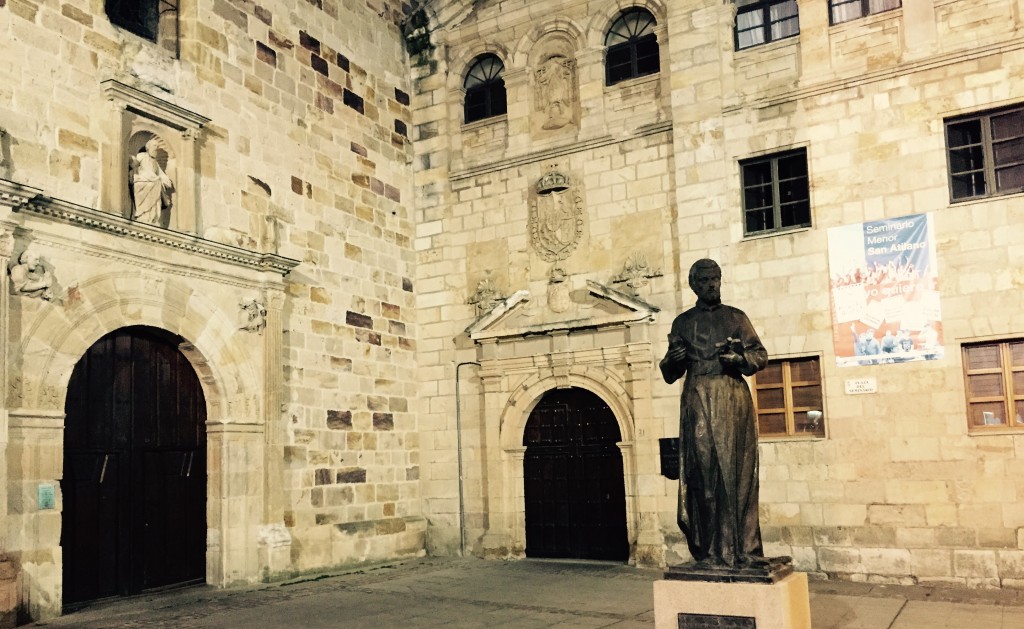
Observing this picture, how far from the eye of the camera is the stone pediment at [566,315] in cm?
1155

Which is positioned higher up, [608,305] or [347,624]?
[608,305]

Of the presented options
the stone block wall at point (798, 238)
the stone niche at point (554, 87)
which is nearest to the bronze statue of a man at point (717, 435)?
the stone block wall at point (798, 238)

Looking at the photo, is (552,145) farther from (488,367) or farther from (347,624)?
(347,624)

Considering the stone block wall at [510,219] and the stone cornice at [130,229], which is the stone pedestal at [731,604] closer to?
the stone block wall at [510,219]

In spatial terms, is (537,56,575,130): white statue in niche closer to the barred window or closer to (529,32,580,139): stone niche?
(529,32,580,139): stone niche

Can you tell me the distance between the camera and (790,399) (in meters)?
10.6

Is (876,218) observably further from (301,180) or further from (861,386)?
(301,180)

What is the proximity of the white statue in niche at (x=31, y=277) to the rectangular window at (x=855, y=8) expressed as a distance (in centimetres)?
851

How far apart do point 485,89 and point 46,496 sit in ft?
25.7

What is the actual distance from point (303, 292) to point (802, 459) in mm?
5903

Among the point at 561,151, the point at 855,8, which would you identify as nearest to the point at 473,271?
the point at 561,151

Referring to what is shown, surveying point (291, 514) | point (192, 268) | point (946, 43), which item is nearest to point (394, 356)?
point (291, 514)

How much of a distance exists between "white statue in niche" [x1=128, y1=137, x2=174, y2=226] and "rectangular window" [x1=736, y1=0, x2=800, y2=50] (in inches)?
260

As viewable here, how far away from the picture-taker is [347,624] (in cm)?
787
